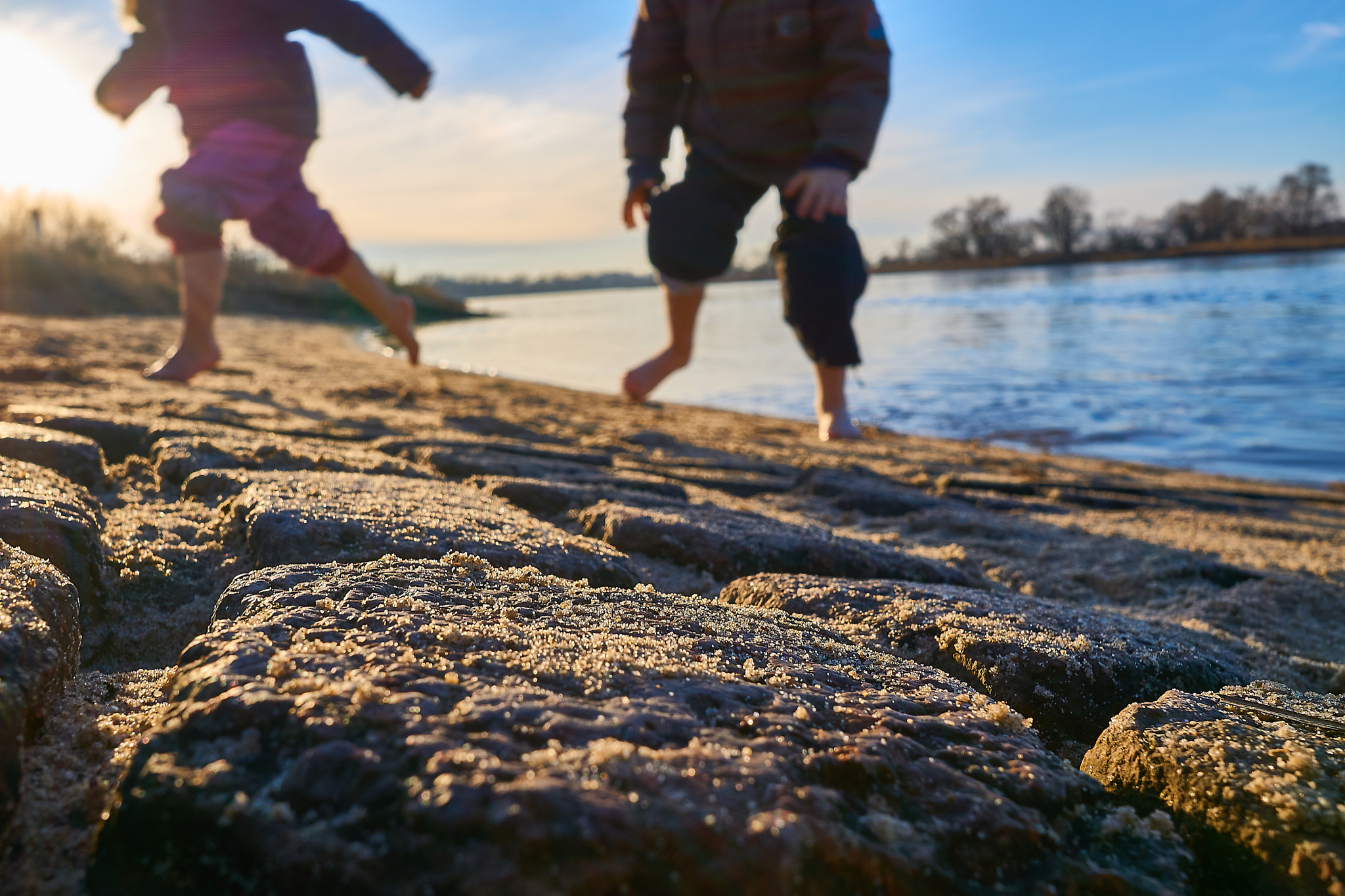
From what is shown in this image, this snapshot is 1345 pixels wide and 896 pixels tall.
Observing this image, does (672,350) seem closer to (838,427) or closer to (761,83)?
(838,427)

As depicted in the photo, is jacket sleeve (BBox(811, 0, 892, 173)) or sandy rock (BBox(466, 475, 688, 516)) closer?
sandy rock (BBox(466, 475, 688, 516))

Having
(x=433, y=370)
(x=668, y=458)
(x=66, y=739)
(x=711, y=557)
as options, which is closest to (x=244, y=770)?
(x=66, y=739)

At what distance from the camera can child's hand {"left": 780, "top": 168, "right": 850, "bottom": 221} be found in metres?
2.63

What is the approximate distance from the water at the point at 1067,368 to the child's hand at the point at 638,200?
305cm

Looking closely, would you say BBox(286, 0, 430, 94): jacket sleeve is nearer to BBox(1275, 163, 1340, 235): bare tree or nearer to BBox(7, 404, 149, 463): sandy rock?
BBox(7, 404, 149, 463): sandy rock

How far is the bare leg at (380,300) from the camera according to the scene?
11.5 ft

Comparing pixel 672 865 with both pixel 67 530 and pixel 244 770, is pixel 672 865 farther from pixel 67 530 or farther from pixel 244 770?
pixel 67 530

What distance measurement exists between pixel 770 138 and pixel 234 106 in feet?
7.05

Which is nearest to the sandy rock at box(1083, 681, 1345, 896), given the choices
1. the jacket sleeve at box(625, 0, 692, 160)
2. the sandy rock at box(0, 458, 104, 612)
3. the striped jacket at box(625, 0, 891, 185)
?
the sandy rock at box(0, 458, 104, 612)

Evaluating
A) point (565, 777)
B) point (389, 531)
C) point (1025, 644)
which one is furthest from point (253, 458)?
point (1025, 644)

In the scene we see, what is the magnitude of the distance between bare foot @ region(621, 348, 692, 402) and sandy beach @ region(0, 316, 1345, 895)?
0.28 metres

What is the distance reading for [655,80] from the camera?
3.17 m

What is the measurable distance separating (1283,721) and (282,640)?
1031 millimetres

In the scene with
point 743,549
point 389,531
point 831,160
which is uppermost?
point 831,160
